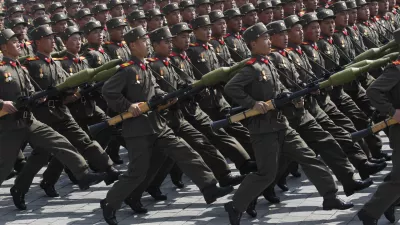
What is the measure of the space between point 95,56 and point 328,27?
3115 millimetres

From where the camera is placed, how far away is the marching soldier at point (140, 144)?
9.91 meters

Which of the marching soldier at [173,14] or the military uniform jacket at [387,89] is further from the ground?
the marching soldier at [173,14]

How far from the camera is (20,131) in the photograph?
10516mm

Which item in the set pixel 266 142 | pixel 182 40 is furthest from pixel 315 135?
pixel 182 40

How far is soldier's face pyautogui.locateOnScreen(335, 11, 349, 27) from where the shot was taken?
13219 mm

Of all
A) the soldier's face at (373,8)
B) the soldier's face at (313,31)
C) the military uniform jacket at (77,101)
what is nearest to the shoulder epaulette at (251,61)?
the soldier's face at (313,31)

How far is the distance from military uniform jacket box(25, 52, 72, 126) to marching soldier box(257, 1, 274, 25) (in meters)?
4.81

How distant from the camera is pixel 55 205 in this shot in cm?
1097

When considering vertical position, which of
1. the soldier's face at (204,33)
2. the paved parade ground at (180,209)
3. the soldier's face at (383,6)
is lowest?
the paved parade ground at (180,209)

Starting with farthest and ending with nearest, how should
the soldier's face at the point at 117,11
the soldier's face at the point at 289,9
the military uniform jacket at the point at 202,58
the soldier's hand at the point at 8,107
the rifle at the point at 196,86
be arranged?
1. the soldier's face at the point at 289,9
2. the soldier's face at the point at 117,11
3. the military uniform jacket at the point at 202,58
4. the soldier's hand at the point at 8,107
5. the rifle at the point at 196,86

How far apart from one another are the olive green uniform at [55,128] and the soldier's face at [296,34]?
8.59 feet

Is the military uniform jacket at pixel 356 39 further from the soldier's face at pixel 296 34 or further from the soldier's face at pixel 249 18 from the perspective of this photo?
the soldier's face at pixel 296 34

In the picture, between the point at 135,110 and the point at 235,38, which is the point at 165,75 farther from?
the point at 235,38

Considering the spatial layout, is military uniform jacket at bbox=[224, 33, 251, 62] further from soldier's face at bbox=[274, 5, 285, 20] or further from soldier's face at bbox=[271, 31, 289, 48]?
soldier's face at bbox=[271, 31, 289, 48]
